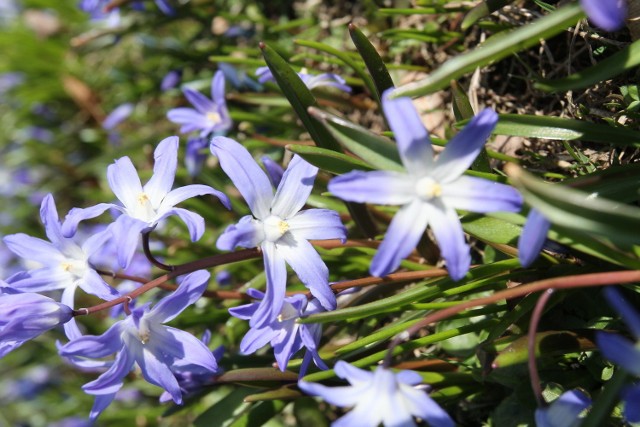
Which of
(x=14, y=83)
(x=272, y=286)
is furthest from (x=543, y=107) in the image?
(x=14, y=83)

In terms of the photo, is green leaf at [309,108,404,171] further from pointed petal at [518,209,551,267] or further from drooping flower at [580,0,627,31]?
drooping flower at [580,0,627,31]

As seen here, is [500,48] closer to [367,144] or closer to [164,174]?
[367,144]

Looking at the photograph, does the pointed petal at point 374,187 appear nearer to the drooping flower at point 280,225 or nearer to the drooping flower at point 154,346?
the drooping flower at point 280,225

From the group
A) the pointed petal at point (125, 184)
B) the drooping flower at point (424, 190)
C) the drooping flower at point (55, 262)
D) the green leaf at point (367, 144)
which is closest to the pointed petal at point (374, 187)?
the drooping flower at point (424, 190)

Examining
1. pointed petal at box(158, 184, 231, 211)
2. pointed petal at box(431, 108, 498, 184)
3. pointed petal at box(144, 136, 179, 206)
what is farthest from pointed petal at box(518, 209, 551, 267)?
pointed petal at box(144, 136, 179, 206)

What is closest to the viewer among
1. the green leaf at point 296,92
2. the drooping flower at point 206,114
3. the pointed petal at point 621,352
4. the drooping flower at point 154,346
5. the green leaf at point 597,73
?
the pointed petal at point 621,352

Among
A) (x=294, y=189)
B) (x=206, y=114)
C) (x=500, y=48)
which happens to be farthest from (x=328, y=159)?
(x=206, y=114)
